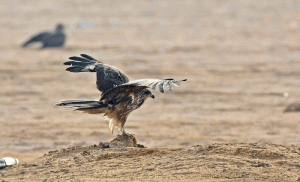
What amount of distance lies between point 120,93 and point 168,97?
22.8ft

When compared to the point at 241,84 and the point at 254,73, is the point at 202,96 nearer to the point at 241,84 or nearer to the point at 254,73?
the point at 241,84

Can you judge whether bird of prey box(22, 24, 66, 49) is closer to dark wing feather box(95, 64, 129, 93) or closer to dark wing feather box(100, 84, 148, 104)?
dark wing feather box(95, 64, 129, 93)

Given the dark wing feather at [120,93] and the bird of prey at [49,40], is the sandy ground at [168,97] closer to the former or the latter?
the bird of prey at [49,40]

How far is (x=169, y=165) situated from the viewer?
19.2 ft

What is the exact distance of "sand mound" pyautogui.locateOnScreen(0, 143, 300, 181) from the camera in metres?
5.58

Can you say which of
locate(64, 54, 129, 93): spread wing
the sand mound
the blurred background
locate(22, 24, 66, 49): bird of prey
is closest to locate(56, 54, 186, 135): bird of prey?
locate(64, 54, 129, 93): spread wing

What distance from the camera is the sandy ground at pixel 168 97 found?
600 cm

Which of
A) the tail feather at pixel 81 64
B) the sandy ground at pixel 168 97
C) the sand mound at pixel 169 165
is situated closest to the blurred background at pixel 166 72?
the sandy ground at pixel 168 97

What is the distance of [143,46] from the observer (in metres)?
20.4

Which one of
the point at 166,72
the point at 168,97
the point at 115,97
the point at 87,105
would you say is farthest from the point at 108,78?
the point at 166,72

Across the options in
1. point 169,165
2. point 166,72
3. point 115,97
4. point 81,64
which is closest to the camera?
point 169,165

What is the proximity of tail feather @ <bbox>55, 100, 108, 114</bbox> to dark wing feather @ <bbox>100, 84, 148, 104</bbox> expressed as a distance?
0.10m

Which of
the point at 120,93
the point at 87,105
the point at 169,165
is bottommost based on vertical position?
the point at 169,165

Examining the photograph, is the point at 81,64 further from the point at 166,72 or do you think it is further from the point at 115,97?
the point at 166,72
